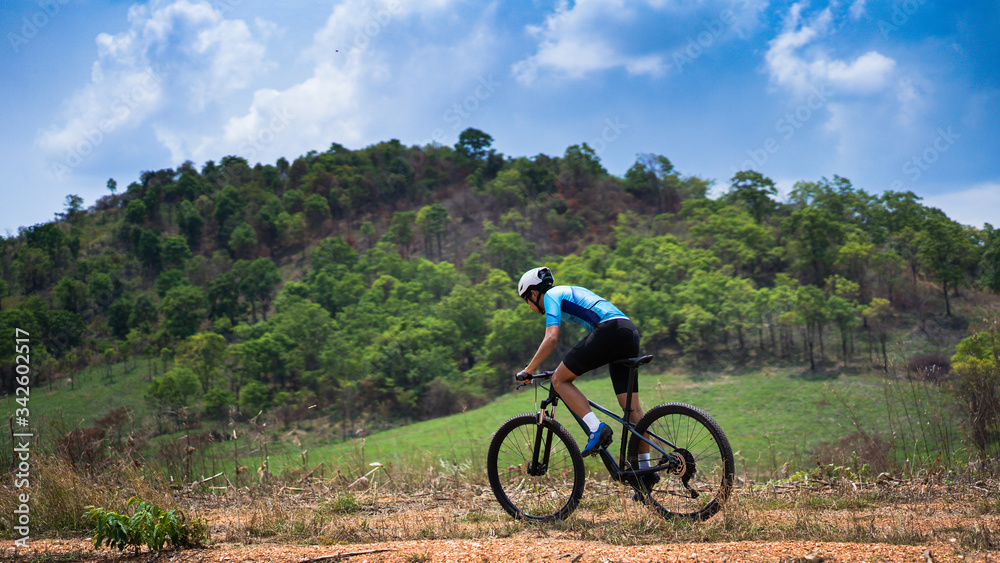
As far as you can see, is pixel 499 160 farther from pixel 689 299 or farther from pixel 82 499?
pixel 82 499

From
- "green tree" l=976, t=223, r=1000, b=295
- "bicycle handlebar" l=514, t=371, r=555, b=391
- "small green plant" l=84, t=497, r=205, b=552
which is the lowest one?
"small green plant" l=84, t=497, r=205, b=552

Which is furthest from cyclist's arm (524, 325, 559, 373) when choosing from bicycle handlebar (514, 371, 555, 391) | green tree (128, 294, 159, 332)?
green tree (128, 294, 159, 332)

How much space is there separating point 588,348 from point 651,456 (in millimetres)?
884

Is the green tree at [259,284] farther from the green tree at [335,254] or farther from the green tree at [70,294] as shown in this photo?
the green tree at [70,294]

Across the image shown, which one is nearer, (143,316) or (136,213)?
(143,316)

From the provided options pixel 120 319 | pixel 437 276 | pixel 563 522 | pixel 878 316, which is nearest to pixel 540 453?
pixel 563 522

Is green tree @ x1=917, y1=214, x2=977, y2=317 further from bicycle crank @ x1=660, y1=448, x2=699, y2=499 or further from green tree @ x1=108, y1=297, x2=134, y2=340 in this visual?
green tree @ x1=108, y1=297, x2=134, y2=340

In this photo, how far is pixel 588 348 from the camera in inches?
160

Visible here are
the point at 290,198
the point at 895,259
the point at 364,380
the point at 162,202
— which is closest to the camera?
the point at 895,259

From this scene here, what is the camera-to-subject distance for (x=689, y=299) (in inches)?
1764

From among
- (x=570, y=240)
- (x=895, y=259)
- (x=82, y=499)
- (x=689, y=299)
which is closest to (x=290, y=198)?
(x=570, y=240)

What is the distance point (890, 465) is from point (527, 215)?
74.9 metres

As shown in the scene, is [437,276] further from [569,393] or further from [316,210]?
[569,393]

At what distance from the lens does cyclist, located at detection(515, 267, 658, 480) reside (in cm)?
406
